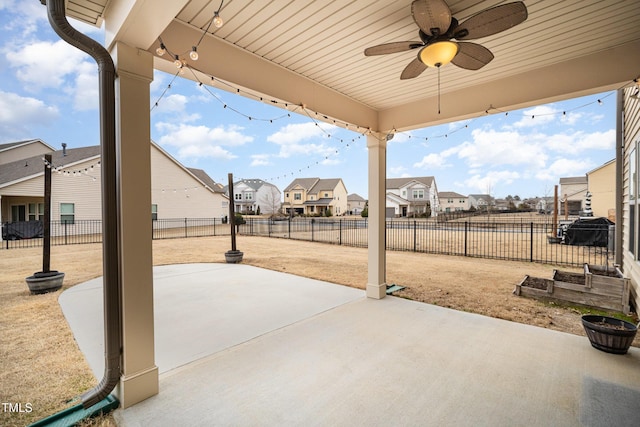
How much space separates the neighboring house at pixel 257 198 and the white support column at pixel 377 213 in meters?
27.6

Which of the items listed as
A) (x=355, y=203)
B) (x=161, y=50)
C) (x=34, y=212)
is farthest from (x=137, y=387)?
(x=355, y=203)

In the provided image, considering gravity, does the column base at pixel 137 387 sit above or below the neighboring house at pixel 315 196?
below

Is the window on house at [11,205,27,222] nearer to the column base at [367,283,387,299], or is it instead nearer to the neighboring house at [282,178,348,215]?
the column base at [367,283,387,299]

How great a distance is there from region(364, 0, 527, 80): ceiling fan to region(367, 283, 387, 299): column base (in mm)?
3136

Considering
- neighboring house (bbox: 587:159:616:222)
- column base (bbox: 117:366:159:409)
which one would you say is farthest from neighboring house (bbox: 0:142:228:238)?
neighboring house (bbox: 587:159:616:222)

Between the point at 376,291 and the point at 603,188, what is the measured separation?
19774 mm

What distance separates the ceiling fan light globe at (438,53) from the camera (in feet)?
6.53

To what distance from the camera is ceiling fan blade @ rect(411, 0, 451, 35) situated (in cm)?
170

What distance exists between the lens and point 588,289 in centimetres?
399

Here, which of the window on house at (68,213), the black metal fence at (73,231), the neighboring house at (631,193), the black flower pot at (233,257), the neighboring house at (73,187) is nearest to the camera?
the neighboring house at (631,193)

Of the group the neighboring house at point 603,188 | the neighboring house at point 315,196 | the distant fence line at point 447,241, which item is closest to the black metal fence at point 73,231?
the distant fence line at point 447,241

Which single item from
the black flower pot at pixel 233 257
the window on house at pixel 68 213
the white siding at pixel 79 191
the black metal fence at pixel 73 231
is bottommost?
the black flower pot at pixel 233 257

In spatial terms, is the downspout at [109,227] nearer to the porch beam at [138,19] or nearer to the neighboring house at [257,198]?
the porch beam at [138,19]

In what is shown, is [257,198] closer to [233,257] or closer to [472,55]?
[233,257]
